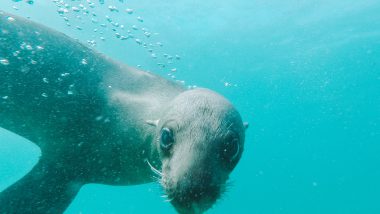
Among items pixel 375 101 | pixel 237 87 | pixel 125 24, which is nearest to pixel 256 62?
pixel 237 87

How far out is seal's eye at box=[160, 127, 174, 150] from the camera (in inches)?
102

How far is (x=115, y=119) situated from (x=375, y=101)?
5851 cm

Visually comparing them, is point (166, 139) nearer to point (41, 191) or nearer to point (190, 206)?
point (190, 206)

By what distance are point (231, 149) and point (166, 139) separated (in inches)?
18.9

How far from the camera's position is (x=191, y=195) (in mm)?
2088

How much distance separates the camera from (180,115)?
8.77ft

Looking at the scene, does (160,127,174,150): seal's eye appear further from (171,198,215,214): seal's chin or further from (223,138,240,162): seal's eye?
(171,198,215,214): seal's chin

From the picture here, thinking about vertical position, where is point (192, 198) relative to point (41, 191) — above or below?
above

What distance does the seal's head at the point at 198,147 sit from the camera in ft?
7.00

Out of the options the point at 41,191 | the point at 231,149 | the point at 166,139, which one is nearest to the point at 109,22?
the point at 41,191

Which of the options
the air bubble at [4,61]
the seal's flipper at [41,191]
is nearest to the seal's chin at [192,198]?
the seal's flipper at [41,191]

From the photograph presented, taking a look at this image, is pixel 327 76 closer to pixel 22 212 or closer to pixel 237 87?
pixel 237 87

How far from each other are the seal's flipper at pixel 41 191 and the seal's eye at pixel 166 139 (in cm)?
163

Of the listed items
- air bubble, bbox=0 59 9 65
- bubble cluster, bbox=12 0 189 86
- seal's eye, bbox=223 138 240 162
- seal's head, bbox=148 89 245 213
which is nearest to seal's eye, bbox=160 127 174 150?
seal's head, bbox=148 89 245 213
